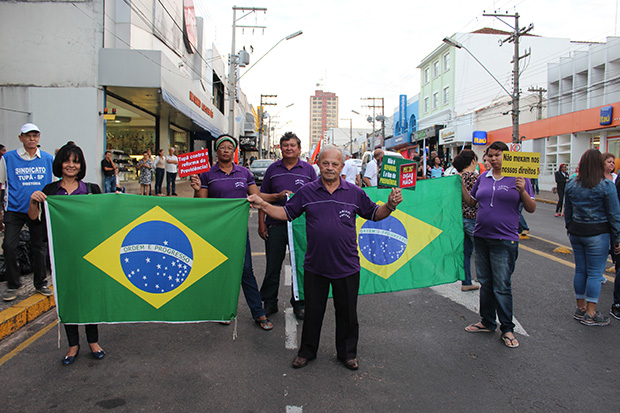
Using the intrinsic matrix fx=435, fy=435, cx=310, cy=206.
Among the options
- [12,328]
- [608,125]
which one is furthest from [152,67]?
[608,125]

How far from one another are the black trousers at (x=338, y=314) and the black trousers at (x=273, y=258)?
1.08 meters

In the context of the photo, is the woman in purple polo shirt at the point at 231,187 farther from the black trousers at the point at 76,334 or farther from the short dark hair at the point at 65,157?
the black trousers at the point at 76,334

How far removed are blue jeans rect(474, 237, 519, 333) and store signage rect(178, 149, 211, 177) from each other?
9.80ft

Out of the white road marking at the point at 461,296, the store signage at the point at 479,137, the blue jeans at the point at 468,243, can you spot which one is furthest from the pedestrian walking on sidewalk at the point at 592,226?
the store signage at the point at 479,137

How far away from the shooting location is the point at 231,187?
178 inches

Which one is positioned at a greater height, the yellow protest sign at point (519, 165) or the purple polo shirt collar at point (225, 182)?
the yellow protest sign at point (519, 165)

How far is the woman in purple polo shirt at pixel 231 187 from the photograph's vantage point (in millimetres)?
4500

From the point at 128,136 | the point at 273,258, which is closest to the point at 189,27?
the point at 128,136

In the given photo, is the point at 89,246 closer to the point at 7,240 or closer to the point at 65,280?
the point at 65,280

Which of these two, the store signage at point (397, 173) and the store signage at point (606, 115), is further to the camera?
the store signage at point (606, 115)

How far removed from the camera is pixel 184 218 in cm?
394

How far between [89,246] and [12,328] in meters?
1.56

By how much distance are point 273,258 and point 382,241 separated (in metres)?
1.20

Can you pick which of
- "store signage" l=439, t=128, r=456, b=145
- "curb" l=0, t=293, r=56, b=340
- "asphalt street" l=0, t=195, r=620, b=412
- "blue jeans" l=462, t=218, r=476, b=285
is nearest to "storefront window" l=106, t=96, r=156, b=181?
"curb" l=0, t=293, r=56, b=340
